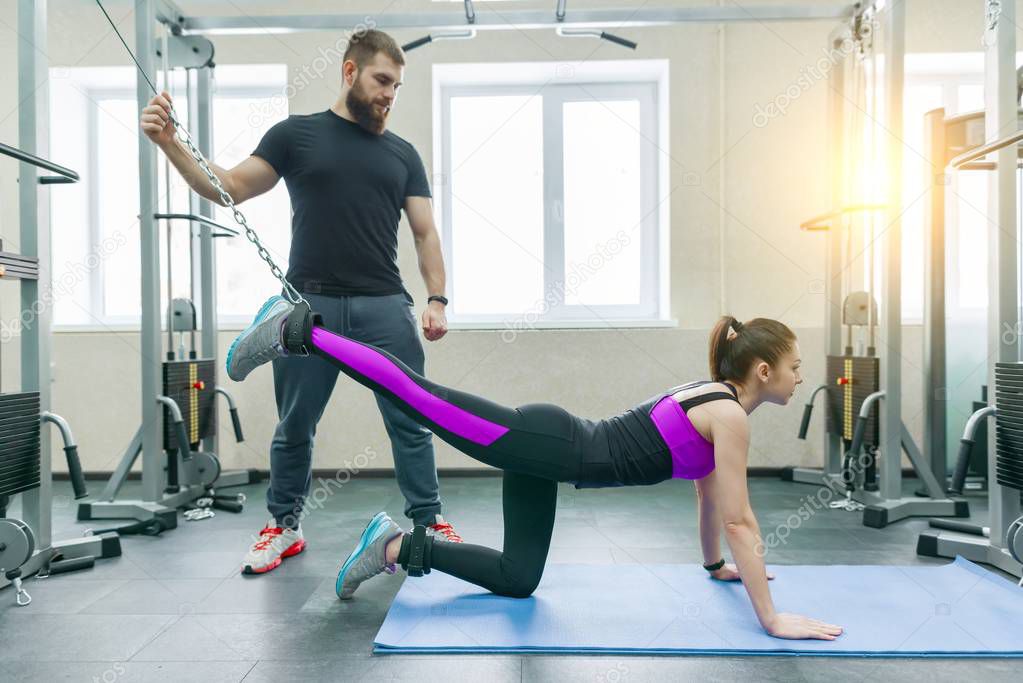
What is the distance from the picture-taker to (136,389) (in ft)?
11.5

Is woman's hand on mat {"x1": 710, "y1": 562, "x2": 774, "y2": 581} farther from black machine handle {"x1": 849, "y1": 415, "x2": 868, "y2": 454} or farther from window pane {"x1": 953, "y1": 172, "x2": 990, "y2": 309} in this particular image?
window pane {"x1": 953, "y1": 172, "x2": 990, "y2": 309}

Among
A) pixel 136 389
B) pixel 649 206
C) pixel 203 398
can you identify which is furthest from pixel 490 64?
pixel 136 389

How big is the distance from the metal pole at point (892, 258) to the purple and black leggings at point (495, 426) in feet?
5.39

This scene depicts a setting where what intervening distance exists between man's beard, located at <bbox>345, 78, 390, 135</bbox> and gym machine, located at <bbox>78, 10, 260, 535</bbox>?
Answer: 800 mm

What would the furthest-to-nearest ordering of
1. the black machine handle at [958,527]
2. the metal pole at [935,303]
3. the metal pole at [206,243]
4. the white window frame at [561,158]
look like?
the white window frame at [561,158] → the metal pole at [206,243] → the metal pole at [935,303] → the black machine handle at [958,527]

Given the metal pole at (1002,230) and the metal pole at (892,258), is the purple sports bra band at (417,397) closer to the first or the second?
the metal pole at (1002,230)

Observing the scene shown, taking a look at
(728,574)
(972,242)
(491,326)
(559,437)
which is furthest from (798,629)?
(972,242)

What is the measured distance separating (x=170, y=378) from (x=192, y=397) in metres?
0.16

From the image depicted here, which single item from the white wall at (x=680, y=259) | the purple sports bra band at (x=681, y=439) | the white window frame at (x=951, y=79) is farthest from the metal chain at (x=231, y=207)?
the white window frame at (x=951, y=79)

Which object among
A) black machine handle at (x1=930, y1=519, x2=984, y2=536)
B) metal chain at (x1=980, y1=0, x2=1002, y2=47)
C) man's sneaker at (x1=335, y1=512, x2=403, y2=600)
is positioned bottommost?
black machine handle at (x1=930, y1=519, x2=984, y2=536)

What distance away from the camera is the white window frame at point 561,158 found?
3.66 metres

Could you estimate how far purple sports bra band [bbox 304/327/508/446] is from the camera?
1.46 metres

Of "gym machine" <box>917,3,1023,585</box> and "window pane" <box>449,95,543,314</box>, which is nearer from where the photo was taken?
"gym machine" <box>917,3,1023,585</box>

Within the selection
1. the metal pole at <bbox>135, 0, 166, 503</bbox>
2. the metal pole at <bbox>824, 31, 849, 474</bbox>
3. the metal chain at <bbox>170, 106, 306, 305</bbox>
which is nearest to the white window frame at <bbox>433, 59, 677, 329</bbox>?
the metal pole at <bbox>824, 31, 849, 474</bbox>
